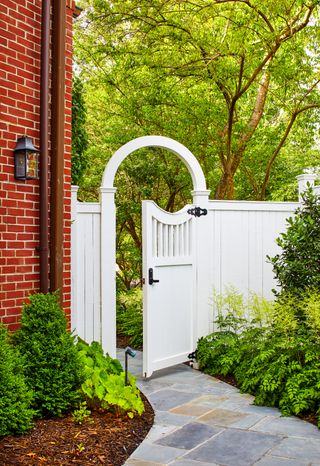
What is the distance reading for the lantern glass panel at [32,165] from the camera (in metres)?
4.14

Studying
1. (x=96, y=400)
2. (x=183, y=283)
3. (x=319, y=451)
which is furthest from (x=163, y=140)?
(x=319, y=451)

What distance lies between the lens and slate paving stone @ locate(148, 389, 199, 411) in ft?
15.2

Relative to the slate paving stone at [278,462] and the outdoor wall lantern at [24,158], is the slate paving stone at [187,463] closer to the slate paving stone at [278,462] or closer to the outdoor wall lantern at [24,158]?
the slate paving stone at [278,462]

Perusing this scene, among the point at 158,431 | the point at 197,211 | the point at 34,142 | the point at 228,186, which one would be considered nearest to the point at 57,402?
the point at 158,431

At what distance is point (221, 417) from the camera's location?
4277 millimetres

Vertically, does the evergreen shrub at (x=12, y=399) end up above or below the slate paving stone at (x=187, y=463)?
above

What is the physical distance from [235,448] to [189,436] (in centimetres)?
39

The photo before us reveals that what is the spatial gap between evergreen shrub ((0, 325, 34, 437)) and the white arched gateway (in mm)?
1563

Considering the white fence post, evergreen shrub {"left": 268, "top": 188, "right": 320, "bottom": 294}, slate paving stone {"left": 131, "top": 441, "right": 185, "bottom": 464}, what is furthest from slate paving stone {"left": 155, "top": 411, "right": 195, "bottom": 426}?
the white fence post

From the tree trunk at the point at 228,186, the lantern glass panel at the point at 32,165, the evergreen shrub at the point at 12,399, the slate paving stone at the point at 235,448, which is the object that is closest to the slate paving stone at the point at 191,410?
the slate paving stone at the point at 235,448

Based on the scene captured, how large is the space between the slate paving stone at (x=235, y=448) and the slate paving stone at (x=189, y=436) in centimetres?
7

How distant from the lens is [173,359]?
586cm

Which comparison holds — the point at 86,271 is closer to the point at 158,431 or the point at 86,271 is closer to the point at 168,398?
the point at 168,398

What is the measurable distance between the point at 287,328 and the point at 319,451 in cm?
144
